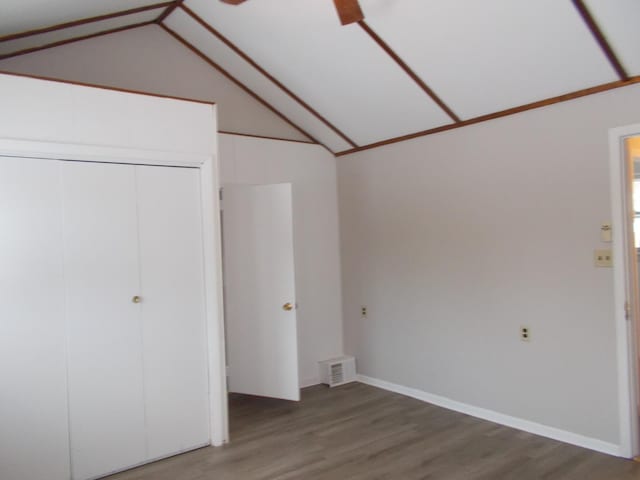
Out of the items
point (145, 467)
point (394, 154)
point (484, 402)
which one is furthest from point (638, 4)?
point (145, 467)

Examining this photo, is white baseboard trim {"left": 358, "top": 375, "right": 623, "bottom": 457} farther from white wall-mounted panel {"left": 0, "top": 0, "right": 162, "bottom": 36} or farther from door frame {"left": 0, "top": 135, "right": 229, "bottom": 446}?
white wall-mounted panel {"left": 0, "top": 0, "right": 162, "bottom": 36}

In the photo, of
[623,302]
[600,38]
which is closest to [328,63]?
[600,38]

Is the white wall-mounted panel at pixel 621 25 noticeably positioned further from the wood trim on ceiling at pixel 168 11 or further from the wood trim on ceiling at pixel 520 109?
the wood trim on ceiling at pixel 168 11

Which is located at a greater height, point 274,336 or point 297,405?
point 274,336

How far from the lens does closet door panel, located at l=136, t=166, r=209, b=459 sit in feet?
10.9

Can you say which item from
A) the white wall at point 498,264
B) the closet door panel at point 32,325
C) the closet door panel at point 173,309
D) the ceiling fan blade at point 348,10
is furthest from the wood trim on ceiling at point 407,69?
the closet door panel at point 32,325

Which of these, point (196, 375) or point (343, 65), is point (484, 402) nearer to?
point (196, 375)

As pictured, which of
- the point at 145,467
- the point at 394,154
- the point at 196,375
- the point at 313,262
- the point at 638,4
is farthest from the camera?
the point at 313,262

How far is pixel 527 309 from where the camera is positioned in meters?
3.60

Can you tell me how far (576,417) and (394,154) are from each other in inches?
103

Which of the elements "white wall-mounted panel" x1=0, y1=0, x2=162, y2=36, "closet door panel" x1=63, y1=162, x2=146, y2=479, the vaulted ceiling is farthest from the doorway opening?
"white wall-mounted panel" x1=0, y1=0, x2=162, y2=36

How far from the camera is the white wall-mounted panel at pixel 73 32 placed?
3.50m

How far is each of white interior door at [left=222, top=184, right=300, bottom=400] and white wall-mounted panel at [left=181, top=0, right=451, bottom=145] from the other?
943mm

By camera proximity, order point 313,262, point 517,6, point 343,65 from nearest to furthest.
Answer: point 517,6
point 343,65
point 313,262
